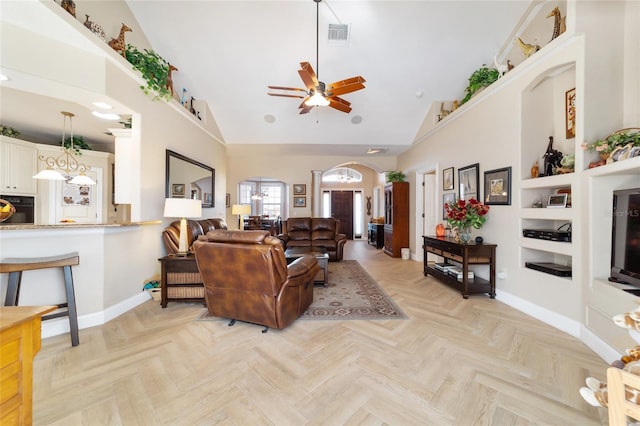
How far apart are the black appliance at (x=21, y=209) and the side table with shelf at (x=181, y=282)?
11.3 ft

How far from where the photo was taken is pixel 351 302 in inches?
120

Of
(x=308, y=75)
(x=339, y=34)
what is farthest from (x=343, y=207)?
(x=308, y=75)

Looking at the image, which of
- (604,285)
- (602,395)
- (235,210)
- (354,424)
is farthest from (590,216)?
(235,210)

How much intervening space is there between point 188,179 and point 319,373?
385 cm

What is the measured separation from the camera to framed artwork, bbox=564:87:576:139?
262 centimetres

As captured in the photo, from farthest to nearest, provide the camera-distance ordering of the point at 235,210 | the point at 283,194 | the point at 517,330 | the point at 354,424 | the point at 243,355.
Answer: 1. the point at 283,194
2. the point at 235,210
3. the point at 517,330
4. the point at 243,355
5. the point at 354,424

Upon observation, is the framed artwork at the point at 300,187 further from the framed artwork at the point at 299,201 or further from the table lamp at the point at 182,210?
the table lamp at the point at 182,210

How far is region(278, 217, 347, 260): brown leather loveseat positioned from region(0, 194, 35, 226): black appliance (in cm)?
443

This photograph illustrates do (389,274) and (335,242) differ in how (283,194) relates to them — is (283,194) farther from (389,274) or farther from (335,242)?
(389,274)

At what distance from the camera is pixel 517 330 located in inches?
93.1

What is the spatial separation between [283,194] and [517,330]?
9.72 m

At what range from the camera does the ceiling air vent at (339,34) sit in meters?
3.64

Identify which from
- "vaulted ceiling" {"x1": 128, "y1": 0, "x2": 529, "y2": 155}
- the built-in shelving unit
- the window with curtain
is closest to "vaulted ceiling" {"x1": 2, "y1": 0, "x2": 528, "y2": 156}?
"vaulted ceiling" {"x1": 128, "y1": 0, "x2": 529, "y2": 155}

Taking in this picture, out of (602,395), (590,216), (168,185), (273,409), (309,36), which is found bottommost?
(273,409)
